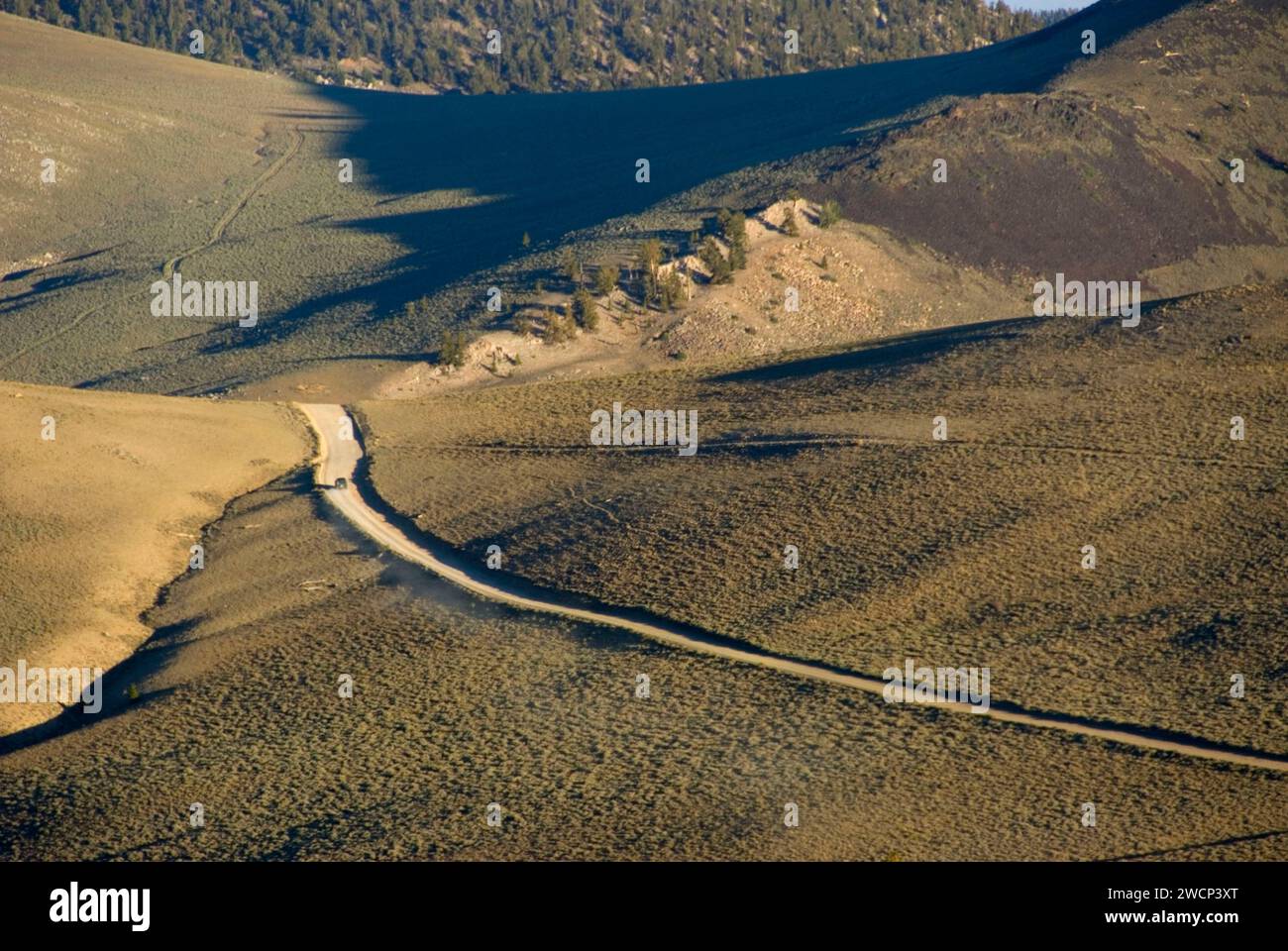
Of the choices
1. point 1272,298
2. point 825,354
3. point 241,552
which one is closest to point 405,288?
point 825,354

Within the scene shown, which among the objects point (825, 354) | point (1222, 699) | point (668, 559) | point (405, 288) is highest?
point (405, 288)

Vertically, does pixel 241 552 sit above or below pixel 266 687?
above

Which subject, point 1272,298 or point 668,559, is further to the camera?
point 1272,298

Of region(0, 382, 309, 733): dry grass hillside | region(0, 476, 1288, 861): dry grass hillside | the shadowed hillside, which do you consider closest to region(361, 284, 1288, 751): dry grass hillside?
region(0, 476, 1288, 861): dry grass hillside

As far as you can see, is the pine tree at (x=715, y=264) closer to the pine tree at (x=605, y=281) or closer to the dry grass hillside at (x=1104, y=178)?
the pine tree at (x=605, y=281)

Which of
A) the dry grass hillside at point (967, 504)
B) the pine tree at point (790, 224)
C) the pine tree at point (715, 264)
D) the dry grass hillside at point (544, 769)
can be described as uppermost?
the pine tree at point (790, 224)

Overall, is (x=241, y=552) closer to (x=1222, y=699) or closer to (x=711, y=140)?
(x=1222, y=699)

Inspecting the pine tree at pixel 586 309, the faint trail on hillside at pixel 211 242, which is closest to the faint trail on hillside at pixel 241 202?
the faint trail on hillside at pixel 211 242
